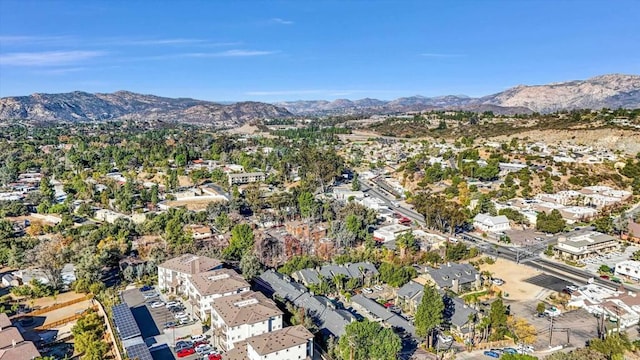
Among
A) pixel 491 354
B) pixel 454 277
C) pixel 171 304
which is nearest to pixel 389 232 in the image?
pixel 454 277

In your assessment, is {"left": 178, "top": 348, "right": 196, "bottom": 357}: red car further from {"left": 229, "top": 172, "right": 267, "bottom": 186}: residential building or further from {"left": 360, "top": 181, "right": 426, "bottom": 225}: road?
{"left": 229, "top": 172, "right": 267, "bottom": 186}: residential building

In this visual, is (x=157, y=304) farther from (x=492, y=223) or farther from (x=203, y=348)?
(x=492, y=223)

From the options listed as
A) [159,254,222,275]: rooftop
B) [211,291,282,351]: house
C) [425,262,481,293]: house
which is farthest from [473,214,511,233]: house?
[211,291,282,351]: house

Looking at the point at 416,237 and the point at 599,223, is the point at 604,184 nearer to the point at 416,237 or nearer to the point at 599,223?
the point at 599,223

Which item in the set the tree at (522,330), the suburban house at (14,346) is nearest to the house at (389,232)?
the tree at (522,330)

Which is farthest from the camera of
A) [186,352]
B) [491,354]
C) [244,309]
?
[244,309]
